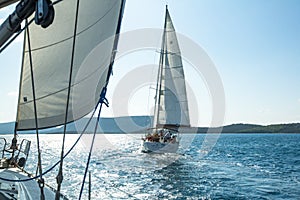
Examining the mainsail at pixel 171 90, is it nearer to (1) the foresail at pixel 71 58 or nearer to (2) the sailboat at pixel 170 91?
(2) the sailboat at pixel 170 91

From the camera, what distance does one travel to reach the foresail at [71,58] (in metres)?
2.53

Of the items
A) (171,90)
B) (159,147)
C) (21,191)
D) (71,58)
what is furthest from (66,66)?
(171,90)

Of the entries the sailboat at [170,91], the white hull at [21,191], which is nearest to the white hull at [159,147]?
the sailboat at [170,91]

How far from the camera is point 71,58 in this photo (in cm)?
237

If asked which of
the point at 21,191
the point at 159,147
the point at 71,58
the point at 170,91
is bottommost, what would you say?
the point at 159,147

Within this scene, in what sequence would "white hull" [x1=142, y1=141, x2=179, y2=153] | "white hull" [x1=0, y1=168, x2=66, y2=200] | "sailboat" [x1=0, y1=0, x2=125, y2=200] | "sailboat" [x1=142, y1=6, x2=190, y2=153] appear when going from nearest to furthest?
1. "sailboat" [x1=0, y1=0, x2=125, y2=200]
2. "white hull" [x1=0, y1=168, x2=66, y2=200]
3. "white hull" [x1=142, y1=141, x2=179, y2=153]
4. "sailboat" [x1=142, y1=6, x2=190, y2=153]

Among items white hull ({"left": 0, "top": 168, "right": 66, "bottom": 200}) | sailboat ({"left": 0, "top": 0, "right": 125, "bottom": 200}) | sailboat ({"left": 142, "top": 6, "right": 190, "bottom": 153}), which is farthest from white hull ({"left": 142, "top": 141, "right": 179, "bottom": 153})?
sailboat ({"left": 0, "top": 0, "right": 125, "bottom": 200})

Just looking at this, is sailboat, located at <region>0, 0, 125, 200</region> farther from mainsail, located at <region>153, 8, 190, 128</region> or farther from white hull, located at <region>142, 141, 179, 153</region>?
mainsail, located at <region>153, 8, 190, 128</region>

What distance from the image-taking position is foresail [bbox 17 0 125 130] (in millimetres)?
2531

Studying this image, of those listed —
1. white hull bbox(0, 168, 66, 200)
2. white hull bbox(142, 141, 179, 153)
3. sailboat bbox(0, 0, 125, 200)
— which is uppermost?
sailboat bbox(0, 0, 125, 200)

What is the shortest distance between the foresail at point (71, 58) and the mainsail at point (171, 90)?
2707 centimetres

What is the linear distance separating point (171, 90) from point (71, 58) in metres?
28.1

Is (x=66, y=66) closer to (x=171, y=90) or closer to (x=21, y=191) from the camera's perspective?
(x=21, y=191)

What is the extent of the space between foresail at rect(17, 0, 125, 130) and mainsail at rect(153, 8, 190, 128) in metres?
27.1
